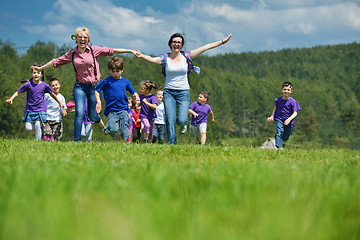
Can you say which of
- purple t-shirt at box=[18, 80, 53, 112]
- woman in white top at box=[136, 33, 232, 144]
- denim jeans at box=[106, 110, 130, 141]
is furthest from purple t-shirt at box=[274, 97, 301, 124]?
purple t-shirt at box=[18, 80, 53, 112]

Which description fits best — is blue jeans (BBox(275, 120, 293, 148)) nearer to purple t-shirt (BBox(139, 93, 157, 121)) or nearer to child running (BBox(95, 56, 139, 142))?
purple t-shirt (BBox(139, 93, 157, 121))

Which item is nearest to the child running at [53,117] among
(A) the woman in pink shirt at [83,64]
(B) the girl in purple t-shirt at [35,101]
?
(B) the girl in purple t-shirt at [35,101]

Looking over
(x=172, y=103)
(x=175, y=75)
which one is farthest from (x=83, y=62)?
(x=172, y=103)

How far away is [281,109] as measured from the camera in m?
11.1

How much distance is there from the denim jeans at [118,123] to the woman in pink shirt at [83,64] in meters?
0.62

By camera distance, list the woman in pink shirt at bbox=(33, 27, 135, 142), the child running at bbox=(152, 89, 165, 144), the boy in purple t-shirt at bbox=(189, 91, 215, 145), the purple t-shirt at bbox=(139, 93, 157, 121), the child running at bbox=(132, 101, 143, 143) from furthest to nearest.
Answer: the boy in purple t-shirt at bbox=(189, 91, 215, 145)
the child running at bbox=(152, 89, 165, 144)
the child running at bbox=(132, 101, 143, 143)
the purple t-shirt at bbox=(139, 93, 157, 121)
the woman in pink shirt at bbox=(33, 27, 135, 142)

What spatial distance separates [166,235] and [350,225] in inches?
37.6

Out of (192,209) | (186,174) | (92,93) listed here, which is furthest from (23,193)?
(92,93)

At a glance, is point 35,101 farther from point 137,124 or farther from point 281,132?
point 281,132

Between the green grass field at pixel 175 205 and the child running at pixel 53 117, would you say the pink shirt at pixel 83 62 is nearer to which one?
the child running at pixel 53 117

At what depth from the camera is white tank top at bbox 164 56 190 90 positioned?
8555 mm

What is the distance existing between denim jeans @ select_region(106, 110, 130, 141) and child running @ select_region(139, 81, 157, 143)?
10.8 feet

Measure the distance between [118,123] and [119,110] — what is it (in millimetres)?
409

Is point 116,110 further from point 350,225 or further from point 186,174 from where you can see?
point 350,225
